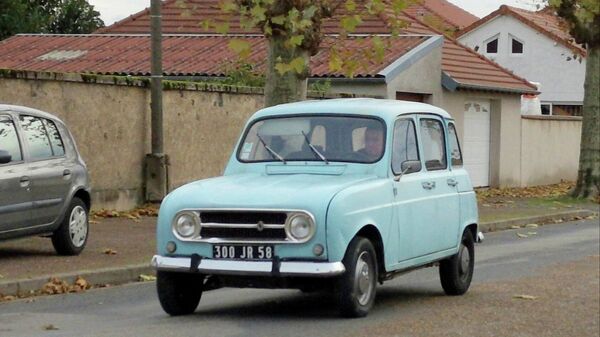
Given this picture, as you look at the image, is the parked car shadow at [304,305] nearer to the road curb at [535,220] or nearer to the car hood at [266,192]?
the car hood at [266,192]

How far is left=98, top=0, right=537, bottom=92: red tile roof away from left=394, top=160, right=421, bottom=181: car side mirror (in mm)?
19951

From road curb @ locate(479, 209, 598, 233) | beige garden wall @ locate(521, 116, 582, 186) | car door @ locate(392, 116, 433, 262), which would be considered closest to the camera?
car door @ locate(392, 116, 433, 262)

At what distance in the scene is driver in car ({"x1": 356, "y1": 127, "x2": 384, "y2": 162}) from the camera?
11.9 m

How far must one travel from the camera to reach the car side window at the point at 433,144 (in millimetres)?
12781

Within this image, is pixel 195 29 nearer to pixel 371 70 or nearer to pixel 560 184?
pixel 371 70

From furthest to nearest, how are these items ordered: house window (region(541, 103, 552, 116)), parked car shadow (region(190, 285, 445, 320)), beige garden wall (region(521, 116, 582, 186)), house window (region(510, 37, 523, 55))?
1. house window (region(510, 37, 523, 55))
2. house window (region(541, 103, 552, 116))
3. beige garden wall (region(521, 116, 582, 186))
4. parked car shadow (region(190, 285, 445, 320))

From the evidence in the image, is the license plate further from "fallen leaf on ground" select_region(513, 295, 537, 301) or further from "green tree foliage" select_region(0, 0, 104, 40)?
"green tree foliage" select_region(0, 0, 104, 40)

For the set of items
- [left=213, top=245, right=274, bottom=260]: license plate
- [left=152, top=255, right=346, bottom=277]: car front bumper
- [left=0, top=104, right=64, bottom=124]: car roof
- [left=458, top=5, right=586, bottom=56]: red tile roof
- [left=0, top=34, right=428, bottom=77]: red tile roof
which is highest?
[left=458, top=5, right=586, bottom=56]: red tile roof

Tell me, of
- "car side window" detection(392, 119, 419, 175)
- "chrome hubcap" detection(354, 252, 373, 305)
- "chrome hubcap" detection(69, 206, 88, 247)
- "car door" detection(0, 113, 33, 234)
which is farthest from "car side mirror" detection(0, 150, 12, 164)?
"chrome hubcap" detection(354, 252, 373, 305)

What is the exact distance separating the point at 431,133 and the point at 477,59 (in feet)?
75.0

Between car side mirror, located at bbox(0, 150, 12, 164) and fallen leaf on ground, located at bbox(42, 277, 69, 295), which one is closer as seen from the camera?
fallen leaf on ground, located at bbox(42, 277, 69, 295)

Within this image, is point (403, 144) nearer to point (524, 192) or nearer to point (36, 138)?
point (36, 138)

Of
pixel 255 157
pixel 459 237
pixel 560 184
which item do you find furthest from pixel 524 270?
pixel 560 184

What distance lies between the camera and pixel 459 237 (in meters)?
13.0
